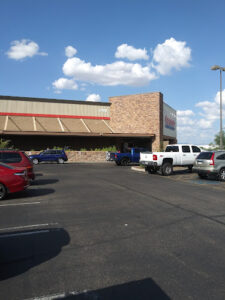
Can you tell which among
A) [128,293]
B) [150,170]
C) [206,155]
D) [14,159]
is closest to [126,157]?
[150,170]

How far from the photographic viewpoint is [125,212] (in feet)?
24.3

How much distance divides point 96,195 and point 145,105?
2782cm

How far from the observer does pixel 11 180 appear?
936 cm

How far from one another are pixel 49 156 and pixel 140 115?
47.8 ft

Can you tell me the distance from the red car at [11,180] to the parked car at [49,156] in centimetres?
1898

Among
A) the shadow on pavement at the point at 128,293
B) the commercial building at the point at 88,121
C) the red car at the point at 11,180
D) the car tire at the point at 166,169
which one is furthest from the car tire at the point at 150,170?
the shadow on pavement at the point at 128,293

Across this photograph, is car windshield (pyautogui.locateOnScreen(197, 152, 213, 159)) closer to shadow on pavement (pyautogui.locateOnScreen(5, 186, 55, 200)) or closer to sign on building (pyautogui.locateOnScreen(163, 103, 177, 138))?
shadow on pavement (pyautogui.locateOnScreen(5, 186, 55, 200))

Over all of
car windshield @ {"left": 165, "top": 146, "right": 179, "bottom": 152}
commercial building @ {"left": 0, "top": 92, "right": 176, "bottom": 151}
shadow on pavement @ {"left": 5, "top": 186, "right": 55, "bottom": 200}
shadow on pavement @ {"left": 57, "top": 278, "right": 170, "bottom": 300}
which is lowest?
shadow on pavement @ {"left": 57, "top": 278, "right": 170, "bottom": 300}

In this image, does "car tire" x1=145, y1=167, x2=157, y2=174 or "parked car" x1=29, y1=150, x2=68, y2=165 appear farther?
"parked car" x1=29, y1=150, x2=68, y2=165

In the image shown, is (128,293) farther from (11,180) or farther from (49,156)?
(49,156)

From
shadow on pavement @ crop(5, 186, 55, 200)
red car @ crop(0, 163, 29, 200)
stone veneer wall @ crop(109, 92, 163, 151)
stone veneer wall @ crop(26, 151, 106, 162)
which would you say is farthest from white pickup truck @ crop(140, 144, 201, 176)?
stone veneer wall @ crop(26, 151, 106, 162)

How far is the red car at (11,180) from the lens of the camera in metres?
9.29

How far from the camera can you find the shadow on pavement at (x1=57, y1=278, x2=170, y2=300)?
3217 mm

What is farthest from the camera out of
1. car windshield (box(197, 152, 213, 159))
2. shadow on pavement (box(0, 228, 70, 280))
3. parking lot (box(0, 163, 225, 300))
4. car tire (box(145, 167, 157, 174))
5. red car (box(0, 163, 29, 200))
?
car tire (box(145, 167, 157, 174))
